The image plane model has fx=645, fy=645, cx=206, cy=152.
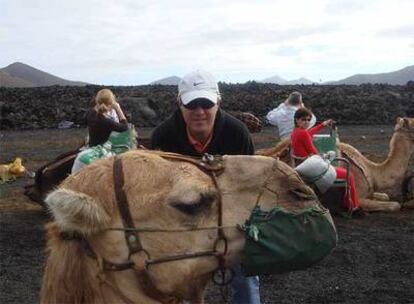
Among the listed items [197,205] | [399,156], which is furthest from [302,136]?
[197,205]

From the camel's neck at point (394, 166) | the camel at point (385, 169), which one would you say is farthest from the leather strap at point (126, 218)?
the camel's neck at point (394, 166)

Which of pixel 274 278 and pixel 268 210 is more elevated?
pixel 268 210

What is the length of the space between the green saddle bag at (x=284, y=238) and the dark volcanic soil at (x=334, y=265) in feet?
13.2

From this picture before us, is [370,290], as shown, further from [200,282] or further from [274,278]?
[200,282]

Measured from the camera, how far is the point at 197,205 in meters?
2.40

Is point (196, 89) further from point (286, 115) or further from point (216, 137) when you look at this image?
point (286, 115)

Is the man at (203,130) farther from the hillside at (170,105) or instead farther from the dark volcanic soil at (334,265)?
the hillside at (170,105)

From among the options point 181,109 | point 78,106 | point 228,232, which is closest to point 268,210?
point 228,232

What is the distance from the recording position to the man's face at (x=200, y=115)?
3264mm

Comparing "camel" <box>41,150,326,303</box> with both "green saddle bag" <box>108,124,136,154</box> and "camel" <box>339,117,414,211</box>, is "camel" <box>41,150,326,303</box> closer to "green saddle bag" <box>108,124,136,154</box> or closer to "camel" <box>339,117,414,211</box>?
"green saddle bag" <box>108,124,136,154</box>

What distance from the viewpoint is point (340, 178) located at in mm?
10008

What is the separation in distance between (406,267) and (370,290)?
1.00m

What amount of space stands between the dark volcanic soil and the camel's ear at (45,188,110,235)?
428 centimetres

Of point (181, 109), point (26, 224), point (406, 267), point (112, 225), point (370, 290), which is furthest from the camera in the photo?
point (26, 224)
